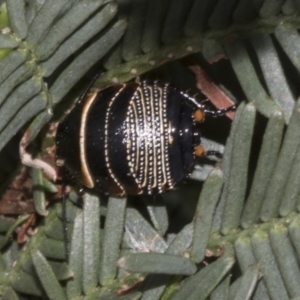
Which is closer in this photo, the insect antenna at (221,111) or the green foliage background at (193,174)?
the green foliage background at (193,174)

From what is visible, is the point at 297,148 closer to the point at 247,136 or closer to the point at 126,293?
the point at 247,136

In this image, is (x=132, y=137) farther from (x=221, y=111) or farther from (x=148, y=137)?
(x=221, y=111)

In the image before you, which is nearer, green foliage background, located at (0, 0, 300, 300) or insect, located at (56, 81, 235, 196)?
green foliage background, located at (0, 0, 300, 300)

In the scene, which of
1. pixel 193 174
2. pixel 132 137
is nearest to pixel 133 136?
pixel 132 137

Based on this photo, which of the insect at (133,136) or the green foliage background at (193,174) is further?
the insect at (133,136)

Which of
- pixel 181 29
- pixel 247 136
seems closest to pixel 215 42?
pixel 181 29
